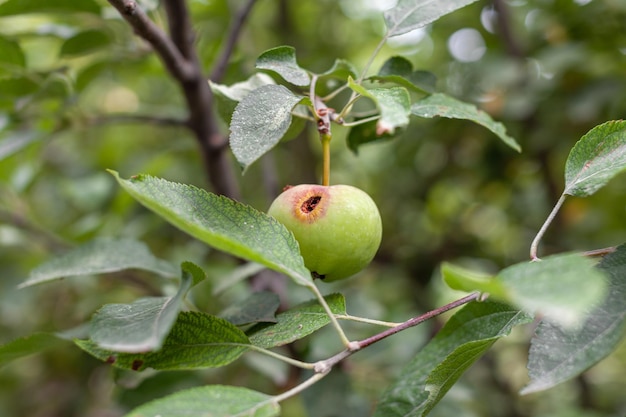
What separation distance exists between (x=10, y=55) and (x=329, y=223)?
2.03ft

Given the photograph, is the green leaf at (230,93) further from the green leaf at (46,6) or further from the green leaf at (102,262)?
the green leaf at (46,6)

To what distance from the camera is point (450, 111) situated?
2.13 feet

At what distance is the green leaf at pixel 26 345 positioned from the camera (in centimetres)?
67

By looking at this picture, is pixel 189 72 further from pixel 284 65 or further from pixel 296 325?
pixel 296 325

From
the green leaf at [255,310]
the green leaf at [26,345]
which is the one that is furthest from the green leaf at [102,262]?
the green leaf at [255,310]

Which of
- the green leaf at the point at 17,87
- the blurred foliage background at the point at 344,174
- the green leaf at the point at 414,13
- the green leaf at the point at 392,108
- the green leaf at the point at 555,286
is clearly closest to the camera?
the green leaf at the point at 555,286

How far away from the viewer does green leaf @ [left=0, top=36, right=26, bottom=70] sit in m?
0.89

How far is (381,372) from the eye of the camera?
122 centimetres

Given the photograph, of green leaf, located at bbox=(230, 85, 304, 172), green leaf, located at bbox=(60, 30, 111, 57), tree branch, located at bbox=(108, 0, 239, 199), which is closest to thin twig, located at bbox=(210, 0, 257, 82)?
tree branch, located at bbox=(108, 0, 239, 199)

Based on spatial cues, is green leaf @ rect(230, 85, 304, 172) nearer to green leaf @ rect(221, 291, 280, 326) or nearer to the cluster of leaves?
the cluster of leaves

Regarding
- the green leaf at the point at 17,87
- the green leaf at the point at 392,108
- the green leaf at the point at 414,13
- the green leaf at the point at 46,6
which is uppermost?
the green leaf at the point at 46,6

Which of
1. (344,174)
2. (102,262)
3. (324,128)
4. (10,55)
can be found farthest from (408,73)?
(344,174)

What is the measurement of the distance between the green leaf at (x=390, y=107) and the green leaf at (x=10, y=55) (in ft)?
2.01

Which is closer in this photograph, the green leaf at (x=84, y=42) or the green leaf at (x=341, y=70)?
the green leaf at (x=341, y=70)
